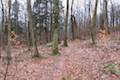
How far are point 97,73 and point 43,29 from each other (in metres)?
36.5

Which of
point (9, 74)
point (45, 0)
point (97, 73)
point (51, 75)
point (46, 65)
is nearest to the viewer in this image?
point (97, 73)

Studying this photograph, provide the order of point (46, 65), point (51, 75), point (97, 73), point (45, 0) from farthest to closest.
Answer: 1. point (45, 0)
2. point (46, 65)
3. point (51, 75)
4. point (97, 73)

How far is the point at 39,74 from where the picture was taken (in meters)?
12.3

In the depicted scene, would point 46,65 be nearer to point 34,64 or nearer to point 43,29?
point 34,64

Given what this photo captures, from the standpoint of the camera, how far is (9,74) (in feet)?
41.8

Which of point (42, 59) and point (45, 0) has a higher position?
point (45, 0)

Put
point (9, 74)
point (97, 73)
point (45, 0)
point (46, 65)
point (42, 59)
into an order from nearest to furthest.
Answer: point (97, 73), point (9, 74), point (46, 65), point (42, 59), point (45, 0)

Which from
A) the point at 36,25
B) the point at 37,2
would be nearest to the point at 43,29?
the point at 36,25

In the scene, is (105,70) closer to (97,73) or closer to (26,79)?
(97,73)

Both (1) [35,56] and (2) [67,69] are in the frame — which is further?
(1) [35,56]

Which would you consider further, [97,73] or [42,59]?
[42,59]

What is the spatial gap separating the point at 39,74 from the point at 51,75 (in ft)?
2.64

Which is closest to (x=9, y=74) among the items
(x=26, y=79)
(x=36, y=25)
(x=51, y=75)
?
(x=26, y=79)

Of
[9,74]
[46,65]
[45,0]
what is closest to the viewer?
[9,74]
